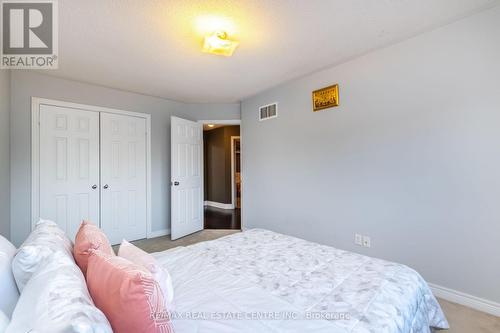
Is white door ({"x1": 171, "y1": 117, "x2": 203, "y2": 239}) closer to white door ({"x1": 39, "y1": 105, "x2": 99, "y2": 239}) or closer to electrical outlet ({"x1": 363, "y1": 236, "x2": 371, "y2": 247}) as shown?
white door ({"x1": 39, "y1": 105, "x2": 99, "y2": 239})

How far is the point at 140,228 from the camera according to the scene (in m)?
3.90

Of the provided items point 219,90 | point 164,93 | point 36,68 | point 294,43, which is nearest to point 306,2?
point 294,43

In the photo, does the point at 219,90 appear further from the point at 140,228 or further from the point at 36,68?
the point at 140,228

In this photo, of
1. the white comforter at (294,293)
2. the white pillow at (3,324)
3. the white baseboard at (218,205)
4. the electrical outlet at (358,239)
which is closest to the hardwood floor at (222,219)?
the white baseboard at (218,205)

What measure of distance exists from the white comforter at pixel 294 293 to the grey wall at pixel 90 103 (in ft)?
8.59

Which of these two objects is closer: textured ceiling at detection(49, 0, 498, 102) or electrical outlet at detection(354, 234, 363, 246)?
textured ceiling at detection(49, 0, 498, 102)

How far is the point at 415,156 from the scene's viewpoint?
228 centimetres

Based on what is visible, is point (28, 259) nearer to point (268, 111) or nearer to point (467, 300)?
point (467, 300)

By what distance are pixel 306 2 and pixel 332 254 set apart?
6.09ft

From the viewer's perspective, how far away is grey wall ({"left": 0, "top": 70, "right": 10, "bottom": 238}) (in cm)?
253

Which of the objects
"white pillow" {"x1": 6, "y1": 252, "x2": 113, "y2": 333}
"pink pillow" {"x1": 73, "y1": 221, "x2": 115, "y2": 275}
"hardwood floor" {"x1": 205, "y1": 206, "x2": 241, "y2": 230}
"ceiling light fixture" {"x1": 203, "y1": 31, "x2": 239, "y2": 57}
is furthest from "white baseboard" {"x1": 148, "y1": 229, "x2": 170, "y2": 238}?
"white pillow" {"x1": 6, "y1": 252, "x2": 113, "y2": 333}

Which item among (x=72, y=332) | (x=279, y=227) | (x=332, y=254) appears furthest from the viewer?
(x=279, y=227)

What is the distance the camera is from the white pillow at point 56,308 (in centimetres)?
58

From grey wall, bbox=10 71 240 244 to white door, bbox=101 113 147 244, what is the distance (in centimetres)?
19
